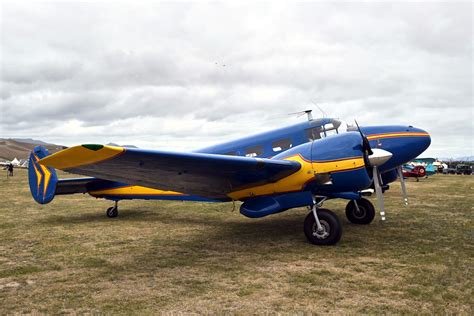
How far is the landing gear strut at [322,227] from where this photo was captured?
6664mm

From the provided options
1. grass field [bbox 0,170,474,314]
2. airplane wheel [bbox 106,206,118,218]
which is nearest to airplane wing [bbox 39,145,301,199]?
grass field [bbox 0,170,474,314]

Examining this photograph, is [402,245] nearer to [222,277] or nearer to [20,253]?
[222,277]

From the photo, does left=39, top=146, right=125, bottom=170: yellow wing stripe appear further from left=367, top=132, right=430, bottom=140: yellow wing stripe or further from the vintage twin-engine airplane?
left=367, top=132, right=430, bottom=140: yellow wing stripe

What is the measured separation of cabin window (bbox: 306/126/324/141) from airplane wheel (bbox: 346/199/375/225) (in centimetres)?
221

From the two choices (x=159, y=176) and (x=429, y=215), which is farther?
(x=429, y=215)

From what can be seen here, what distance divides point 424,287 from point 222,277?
271cm

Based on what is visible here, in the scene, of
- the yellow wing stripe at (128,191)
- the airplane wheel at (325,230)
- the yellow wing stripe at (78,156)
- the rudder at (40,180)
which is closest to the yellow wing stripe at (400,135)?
the airplane wheel at (325,230)

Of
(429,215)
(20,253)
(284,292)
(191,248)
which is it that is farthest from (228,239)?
(429,215)

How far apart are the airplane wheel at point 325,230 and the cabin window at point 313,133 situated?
2.72 meters

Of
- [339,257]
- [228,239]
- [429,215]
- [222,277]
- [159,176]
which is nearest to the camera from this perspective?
[222,277]

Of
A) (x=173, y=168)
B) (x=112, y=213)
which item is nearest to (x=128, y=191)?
(x=112, y=213)

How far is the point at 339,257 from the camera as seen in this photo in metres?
5.97

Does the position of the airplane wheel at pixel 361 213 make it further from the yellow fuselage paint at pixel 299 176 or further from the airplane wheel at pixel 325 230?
the yellow fuselage paint at pixel 299 176

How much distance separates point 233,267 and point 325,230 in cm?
217
